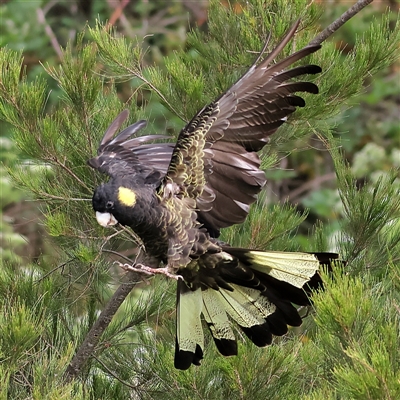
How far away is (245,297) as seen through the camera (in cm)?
172

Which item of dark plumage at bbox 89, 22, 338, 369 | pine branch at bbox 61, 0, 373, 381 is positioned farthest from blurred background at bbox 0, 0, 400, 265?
pine branch at bbox 61, 0, 373, 381

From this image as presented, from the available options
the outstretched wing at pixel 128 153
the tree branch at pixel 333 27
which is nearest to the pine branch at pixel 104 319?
the tree branch at pixel 333 27

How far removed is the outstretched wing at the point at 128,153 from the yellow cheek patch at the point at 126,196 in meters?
0.08

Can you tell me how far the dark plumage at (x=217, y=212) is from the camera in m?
1.54

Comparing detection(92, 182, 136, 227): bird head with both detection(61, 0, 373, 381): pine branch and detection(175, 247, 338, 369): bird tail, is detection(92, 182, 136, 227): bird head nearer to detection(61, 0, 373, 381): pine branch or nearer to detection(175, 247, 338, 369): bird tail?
detection(61, 0, 373, 381): pine branch

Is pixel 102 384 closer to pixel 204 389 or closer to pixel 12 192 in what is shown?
pixel 204 389

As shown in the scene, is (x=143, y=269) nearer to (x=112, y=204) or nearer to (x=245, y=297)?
(x=112, y=204)

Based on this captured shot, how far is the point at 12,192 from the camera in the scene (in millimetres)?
2775

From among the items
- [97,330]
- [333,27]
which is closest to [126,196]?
[97,330]

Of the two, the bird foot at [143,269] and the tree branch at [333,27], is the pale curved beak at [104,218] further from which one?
the tree branch at [333,27]

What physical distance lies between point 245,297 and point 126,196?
1.23ft

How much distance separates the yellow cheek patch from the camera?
5.12 feet

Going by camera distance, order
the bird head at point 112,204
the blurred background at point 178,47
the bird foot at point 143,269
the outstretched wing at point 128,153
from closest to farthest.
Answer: the bird foot at point 143,269
the bird head at point 112,204
the outstretched wing at point 128,153
the blurred background at point 178,47

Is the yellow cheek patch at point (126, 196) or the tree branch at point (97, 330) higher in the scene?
the yellow cheek patch at point (126, 196)
